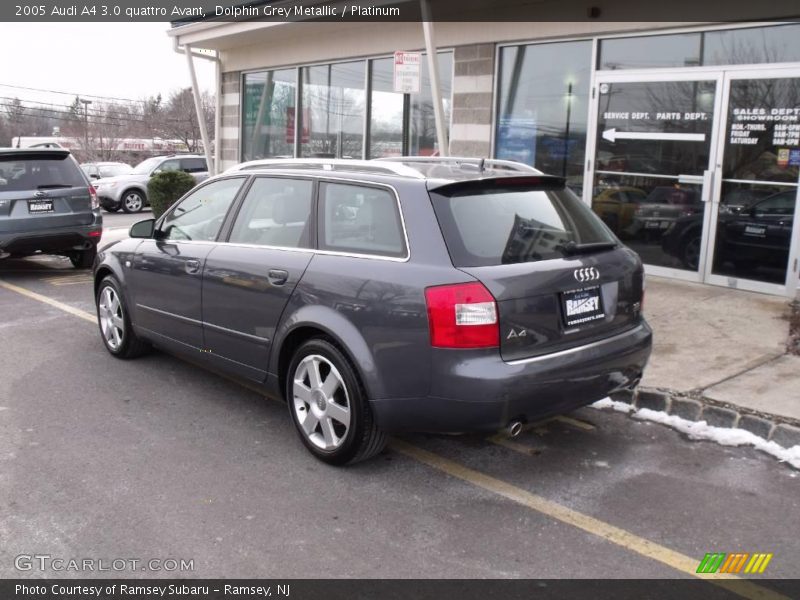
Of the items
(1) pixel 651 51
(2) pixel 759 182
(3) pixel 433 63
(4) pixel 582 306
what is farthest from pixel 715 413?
(3) pixel 433 63

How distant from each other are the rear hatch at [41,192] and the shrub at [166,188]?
2947 mm

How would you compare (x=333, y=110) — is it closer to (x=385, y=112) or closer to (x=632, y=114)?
(x=385, y=112)

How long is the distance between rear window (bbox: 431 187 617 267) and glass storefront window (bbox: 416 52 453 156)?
6.55 meters

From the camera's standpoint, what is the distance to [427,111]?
11234mm

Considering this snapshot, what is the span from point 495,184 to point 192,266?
217cm

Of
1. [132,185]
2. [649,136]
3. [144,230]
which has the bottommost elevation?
[132,185]

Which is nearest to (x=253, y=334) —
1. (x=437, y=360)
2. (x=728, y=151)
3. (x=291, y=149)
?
(x=437, y=360)

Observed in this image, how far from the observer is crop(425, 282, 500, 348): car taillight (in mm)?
3721

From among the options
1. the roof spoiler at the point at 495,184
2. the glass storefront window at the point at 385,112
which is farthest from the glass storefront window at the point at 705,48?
the roof spoiler at the point at 495,184

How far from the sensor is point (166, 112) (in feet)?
229

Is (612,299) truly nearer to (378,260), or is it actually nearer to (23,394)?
(378,260)

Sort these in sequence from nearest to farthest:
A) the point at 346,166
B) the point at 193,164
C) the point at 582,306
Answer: the point at 582,306
the point at 346,166
the point at 193,164

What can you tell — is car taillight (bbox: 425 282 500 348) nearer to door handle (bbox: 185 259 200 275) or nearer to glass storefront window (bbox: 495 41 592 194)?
door handle (bbox: 185 259 200 275)

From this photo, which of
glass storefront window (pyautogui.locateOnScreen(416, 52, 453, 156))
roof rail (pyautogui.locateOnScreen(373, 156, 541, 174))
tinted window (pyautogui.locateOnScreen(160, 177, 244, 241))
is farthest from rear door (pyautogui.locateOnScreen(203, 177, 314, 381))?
glass storefront window (pyautogui.locateOnScreen(416, 52, 453, 156))
